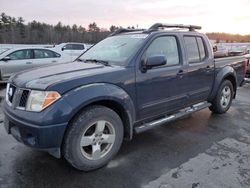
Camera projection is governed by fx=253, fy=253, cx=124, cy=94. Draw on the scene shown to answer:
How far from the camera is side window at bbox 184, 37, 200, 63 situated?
15.0 feet

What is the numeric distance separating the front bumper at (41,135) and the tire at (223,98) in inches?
152

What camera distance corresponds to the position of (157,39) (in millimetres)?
4055

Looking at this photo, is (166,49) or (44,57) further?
(44,57)

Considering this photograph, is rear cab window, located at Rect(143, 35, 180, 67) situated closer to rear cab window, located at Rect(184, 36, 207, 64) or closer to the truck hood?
rear cab window, located at Rect(184, 36, 207, 64)

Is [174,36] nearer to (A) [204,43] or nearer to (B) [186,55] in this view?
(B) [186,55]

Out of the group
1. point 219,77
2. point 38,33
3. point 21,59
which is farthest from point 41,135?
point 38,33

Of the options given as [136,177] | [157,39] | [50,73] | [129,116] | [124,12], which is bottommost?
[136,177]

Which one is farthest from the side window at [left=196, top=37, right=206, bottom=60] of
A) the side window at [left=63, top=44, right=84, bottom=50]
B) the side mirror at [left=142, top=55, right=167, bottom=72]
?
the side window at [left=63, top=44, right=84, bottom=50]

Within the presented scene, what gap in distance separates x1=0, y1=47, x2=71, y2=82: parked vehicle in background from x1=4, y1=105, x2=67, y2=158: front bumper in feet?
23.4

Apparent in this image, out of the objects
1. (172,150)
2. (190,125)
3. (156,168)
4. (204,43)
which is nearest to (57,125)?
(156,168)

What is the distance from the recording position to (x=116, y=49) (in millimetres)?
4109

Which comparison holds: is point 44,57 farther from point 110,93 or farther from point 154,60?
point 110,93

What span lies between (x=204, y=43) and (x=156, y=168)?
2.90 metres

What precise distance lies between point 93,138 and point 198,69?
2483 millimetres
